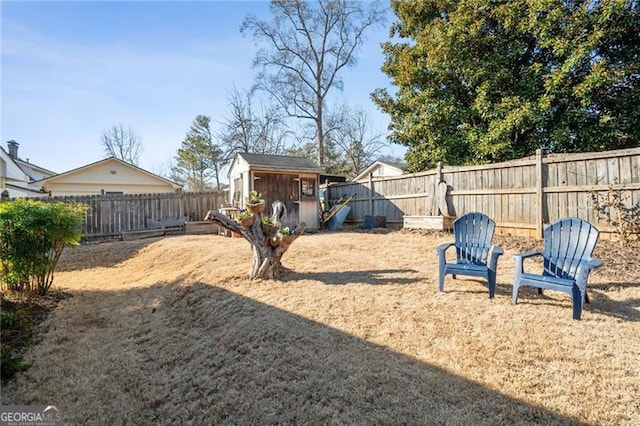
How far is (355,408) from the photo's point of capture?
203 cm

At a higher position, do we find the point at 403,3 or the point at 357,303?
the point at 403,3

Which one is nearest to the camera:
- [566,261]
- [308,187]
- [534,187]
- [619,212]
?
[566,261]

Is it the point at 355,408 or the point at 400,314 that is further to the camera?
the point at 400,314

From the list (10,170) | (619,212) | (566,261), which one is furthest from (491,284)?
(10,170)

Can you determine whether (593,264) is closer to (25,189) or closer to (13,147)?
(25,189)

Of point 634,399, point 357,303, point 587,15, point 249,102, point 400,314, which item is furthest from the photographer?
point 249,102

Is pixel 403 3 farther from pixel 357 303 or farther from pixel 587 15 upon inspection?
pixel 357 303

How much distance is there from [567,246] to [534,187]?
3.84 metres

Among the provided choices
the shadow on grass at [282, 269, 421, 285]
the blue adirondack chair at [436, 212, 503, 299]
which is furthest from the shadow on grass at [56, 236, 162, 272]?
the blue adirondack chair at [436, 212, 503, 299]

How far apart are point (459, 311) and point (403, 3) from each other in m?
13.5

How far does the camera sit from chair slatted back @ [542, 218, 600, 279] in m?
3.56

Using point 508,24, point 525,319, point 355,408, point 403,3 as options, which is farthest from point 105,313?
point 403,3

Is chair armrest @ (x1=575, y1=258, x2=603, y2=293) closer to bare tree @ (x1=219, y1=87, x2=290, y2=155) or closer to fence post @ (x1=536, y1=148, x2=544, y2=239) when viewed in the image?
fence post @ (x1=536, y1=148, x2=544, y2=239)

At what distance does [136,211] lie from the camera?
1092cm
